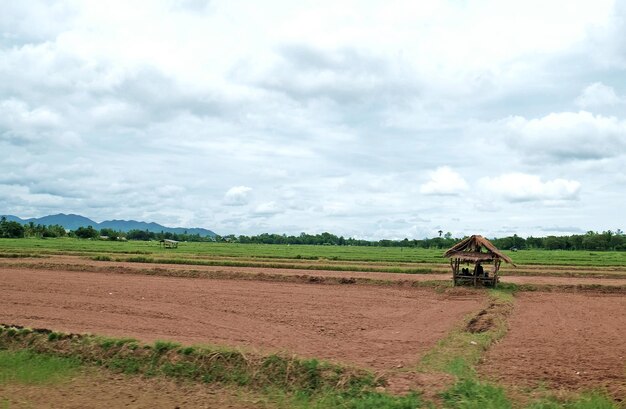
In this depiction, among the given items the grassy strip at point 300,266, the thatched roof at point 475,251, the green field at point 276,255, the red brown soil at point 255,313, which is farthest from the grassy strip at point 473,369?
the green field at point 276,255

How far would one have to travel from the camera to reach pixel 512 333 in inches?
563

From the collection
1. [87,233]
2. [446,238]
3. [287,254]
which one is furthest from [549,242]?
[87,233]

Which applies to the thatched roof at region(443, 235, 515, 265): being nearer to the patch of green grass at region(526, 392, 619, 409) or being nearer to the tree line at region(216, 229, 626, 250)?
the patch of green grass at region(526, 392, 619, 409)

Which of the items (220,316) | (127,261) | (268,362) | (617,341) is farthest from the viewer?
(127,261)

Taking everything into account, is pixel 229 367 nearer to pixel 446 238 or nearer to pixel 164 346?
pixel 164 346

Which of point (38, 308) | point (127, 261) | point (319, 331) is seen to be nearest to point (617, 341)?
point (319, 331)

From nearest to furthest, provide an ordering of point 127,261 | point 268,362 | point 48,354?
point 268,362, point 48,354, point 127,261

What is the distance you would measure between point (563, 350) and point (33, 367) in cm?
1169

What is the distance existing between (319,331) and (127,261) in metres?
29.8

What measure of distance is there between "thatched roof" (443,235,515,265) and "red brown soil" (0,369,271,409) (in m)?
19.5

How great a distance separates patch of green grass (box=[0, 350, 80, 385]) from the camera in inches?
374

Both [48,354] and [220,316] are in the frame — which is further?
[220,316]

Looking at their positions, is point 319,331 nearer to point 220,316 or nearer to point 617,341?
point 220,316

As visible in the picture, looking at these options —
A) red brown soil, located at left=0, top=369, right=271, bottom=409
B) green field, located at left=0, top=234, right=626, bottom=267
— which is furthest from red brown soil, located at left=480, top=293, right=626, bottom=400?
green field, located at left=0, top=234, right=626, bottom=267
